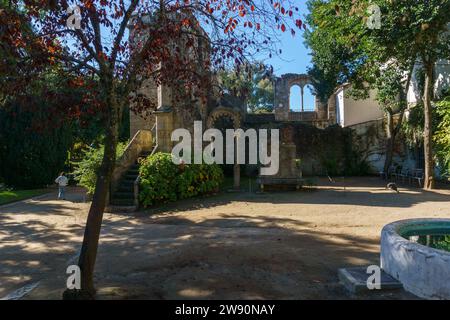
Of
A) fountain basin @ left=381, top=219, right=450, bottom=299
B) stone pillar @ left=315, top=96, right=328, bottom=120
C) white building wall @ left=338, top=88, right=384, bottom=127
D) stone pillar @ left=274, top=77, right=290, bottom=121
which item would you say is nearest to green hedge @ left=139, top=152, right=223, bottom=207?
fountain basin @ left=381, top=219, right=450, bottom=299

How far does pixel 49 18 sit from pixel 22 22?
777mm

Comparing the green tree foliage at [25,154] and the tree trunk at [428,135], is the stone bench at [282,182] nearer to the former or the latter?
the tree trunk at [428,135]

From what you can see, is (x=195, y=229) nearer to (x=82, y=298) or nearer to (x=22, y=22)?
(x=82, y=298)

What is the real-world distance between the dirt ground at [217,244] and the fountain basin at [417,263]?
0.23m

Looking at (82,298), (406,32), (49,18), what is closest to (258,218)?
(82,298)

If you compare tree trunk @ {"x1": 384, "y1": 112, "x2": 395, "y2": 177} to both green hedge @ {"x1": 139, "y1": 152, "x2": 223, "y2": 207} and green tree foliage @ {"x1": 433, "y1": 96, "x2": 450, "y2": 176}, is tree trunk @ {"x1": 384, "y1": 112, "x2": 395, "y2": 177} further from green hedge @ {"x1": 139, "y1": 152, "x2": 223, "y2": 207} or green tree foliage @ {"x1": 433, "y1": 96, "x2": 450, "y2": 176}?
green hedge @ {"x1": 139, "y1": 152, "x2": 223, "y2": 207}

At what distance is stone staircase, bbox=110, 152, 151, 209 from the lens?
12.4 m

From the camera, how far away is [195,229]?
9203mm

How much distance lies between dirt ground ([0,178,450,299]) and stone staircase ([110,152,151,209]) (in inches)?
40.0

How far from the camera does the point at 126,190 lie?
13.0 meters

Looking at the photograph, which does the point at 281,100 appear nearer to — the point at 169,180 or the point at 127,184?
the point at 169,180

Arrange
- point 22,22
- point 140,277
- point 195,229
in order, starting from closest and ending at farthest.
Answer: point 22,22
point 140,277
point 195,229

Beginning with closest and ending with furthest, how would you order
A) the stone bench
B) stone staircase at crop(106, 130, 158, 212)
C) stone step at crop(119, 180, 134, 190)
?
stone staircase at crop(106, 130, 158, 212) < stone step at crop(119, 180, 134, 190) < the stone bench

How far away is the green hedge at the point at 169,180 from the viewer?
12406 mm
